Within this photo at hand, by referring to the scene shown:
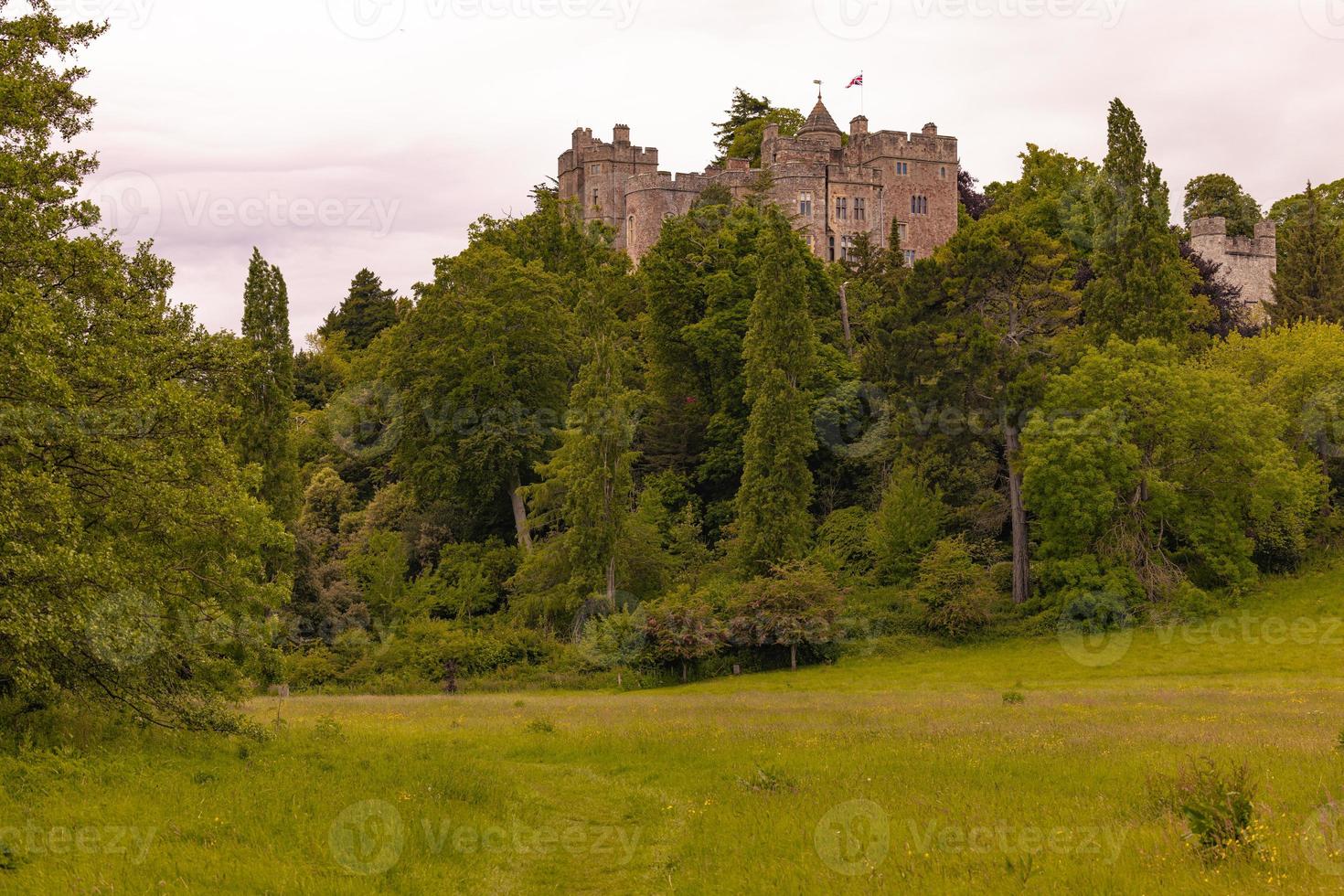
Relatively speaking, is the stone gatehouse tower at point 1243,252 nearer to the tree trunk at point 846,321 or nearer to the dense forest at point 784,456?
the dense forest at point 784,456

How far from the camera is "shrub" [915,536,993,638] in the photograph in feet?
162

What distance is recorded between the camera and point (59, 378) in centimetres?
1694

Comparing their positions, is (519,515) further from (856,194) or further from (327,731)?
(856,194)

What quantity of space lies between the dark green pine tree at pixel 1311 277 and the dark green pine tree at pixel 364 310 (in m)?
67.9

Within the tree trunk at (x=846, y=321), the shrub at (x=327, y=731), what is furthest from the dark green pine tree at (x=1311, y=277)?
the shrub at (x=327, y=731)

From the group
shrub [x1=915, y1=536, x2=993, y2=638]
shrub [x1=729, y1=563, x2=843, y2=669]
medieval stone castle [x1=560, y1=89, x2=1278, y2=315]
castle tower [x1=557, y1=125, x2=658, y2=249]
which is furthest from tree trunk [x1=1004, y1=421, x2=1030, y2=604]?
castle tower [x1=557, y1=125, x2=658, y2=249]

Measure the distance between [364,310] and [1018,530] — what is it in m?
71.3

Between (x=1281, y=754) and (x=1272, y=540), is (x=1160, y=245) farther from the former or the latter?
(x=1281, y=754)

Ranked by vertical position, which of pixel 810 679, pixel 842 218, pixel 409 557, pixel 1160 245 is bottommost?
pixel 810 679

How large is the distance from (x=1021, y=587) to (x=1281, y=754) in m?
35.5

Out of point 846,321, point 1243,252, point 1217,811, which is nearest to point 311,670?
point 846,321

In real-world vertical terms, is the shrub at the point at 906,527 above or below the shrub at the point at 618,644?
above

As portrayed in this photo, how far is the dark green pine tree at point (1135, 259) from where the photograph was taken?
5297cm

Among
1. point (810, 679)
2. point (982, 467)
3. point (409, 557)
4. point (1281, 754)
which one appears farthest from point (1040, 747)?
point (409, 557)
